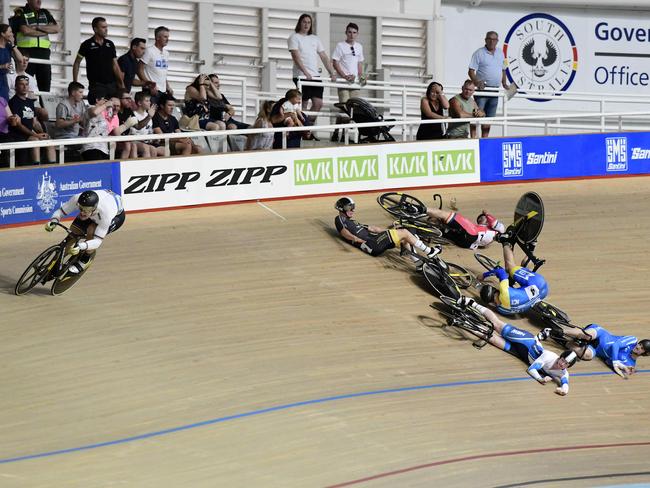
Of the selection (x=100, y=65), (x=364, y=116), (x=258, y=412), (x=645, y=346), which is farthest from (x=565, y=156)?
(x=258, y=412)

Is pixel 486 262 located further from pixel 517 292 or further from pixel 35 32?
pixel 35 32

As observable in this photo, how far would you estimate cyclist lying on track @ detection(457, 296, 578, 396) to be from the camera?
33.5 feet

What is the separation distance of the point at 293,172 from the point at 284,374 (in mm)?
5276

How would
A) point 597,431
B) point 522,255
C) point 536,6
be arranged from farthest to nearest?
point 536,6 < point 522,255 < point 597,431

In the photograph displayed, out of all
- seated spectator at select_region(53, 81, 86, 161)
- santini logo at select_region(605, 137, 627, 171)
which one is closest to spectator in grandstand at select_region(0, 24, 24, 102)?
seated spectator at select_region(53, 81, 86, 161)

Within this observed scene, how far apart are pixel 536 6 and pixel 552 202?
20.9 feet

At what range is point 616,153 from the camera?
1694 cm

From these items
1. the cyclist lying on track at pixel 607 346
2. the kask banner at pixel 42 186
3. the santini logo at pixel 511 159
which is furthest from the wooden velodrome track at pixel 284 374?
the santini logo at pixel 511 159

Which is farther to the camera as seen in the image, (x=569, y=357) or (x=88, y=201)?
(x=569, y=357)

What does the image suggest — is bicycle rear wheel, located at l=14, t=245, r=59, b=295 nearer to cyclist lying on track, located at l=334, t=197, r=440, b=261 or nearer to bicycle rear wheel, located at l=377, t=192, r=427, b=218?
cyclist lying on track, located at l=334, t=197, r=440, b=261

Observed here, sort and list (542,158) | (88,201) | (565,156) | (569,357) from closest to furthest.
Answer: (88,201)
(569,357)
(542,158)
(565,156)

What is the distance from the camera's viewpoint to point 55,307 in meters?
10.7

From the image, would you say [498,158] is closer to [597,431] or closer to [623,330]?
[623,330]

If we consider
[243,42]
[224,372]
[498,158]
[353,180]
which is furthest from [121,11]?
[224,372]
